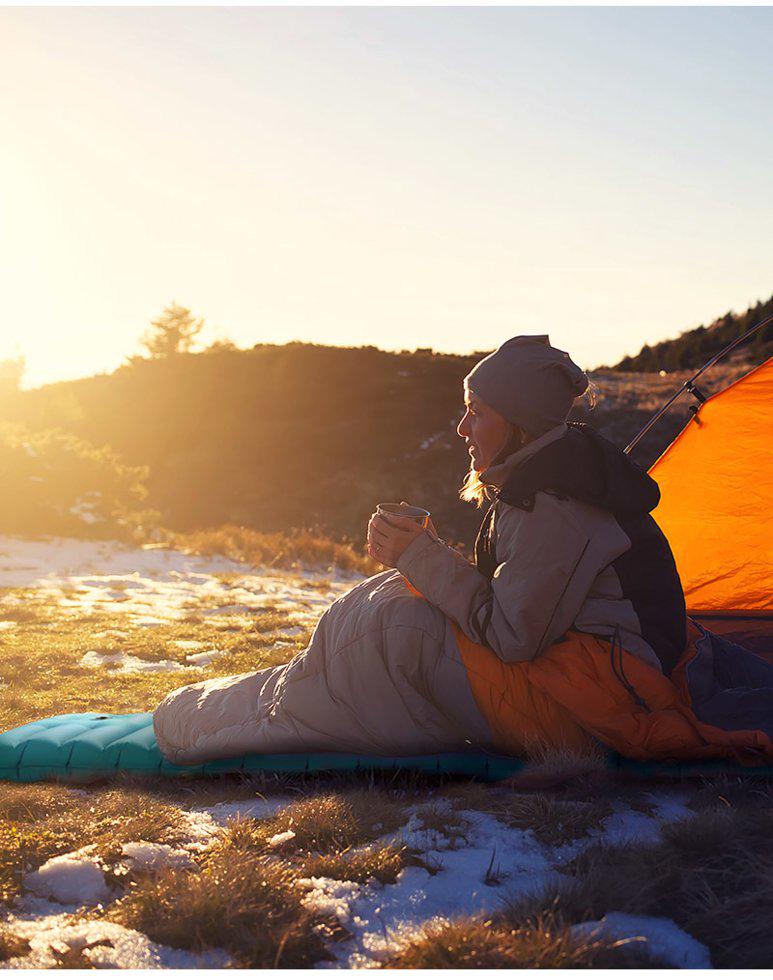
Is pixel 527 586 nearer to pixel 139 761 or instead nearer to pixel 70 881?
pixel 70 881

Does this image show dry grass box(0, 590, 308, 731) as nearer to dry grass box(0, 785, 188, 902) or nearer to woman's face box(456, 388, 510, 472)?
dry grass box(0, 785, 188, 902)

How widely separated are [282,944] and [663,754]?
170 cm

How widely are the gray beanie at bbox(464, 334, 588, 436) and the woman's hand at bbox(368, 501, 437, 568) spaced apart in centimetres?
55

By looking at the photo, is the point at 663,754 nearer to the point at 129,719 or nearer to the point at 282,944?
the point at 282,944

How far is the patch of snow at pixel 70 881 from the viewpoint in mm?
2389

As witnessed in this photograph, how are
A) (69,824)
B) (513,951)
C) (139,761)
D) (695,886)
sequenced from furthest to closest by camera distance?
(139,761) → (69,824) → (695,886) → (513,951)

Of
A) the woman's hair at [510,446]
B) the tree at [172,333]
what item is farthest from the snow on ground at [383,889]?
the tree at [172,333]

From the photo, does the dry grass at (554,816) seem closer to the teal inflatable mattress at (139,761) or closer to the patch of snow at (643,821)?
the patch of snow at (643,821)

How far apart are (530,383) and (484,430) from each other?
260 millimetres

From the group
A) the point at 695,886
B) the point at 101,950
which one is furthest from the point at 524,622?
the point at 101,950

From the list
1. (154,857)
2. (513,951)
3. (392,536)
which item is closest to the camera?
(513,951)

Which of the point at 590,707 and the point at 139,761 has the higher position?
the point at 590,707

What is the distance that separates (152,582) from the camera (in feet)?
33.2

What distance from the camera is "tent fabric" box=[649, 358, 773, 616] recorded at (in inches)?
211
